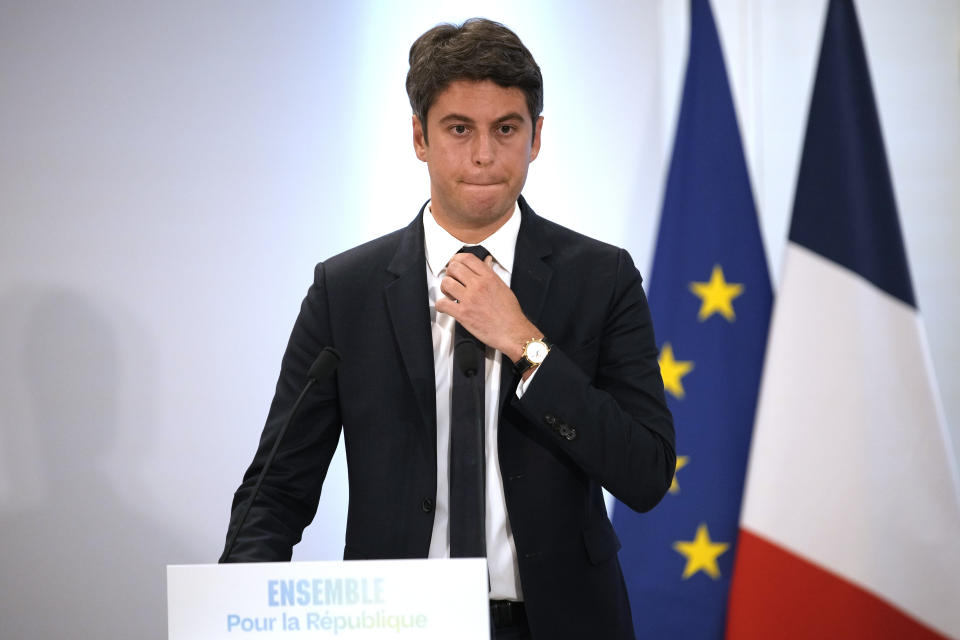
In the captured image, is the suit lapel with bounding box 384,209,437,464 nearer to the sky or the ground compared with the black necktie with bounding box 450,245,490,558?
nearer to the sky

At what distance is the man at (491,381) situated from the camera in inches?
Answer: 57.8

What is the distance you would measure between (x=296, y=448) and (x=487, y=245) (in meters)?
0.47

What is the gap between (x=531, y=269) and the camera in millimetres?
1647

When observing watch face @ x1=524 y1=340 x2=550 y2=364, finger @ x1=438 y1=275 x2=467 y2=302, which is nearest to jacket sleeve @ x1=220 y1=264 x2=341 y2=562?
finger @ x1=438 y1=275 x2=467 y2=302

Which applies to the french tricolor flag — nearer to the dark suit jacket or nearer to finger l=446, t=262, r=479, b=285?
the dark suit jacket

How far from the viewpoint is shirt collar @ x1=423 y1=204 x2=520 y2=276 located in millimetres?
1679

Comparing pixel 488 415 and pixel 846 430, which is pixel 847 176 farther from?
pixel 488 415

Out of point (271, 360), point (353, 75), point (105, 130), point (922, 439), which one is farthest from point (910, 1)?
point (105, 130)

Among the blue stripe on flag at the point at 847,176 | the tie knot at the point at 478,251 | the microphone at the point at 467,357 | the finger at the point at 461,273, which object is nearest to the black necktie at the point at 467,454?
the microphone at the point at 467,357

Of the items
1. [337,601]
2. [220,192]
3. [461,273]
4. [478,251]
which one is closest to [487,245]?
[478,251]

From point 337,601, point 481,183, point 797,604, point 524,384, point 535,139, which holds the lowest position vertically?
point 797,604

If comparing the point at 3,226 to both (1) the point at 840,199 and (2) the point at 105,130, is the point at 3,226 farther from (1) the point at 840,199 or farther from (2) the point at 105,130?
(1) the point at 840,199

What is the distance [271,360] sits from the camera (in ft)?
9.62

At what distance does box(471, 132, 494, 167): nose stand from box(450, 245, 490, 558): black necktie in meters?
0.31
